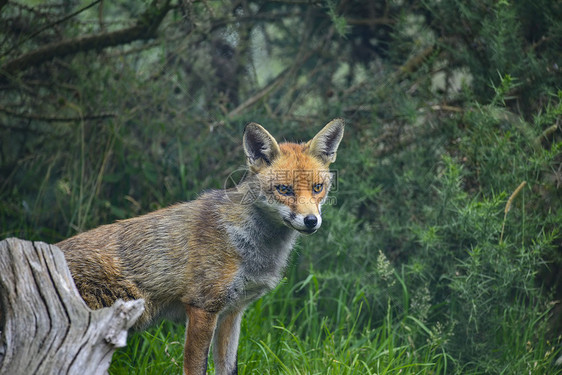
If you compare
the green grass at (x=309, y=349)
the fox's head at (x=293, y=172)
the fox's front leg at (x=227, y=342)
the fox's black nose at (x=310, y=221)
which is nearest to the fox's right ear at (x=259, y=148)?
the fox's head at (x=293, y=172)

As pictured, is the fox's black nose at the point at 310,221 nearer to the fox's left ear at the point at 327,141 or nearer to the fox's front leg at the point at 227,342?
the fox's left ear at the point at 327,141

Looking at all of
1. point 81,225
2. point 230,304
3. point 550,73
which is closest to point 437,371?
point 230,304

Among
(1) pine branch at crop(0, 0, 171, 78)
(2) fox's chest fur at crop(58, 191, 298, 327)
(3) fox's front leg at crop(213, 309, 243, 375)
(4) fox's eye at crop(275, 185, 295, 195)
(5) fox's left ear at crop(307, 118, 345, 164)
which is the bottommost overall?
(3) fox's front leg at crop(213, 309, 243, 375)

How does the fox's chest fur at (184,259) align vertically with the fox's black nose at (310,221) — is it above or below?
below

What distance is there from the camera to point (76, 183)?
6.25 meters

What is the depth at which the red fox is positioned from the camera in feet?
13.5

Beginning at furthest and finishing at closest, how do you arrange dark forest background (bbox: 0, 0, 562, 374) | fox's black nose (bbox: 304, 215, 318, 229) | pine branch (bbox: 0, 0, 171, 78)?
pine branch (bbox: 0, 0, 171, 78) → dark forest background (bbox: 0, 0, 562, 374) → fox's black nose (bbox: 304, 215, 318, 229)

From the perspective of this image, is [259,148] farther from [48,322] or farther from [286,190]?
[48,322]

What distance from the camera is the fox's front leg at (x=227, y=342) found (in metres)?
4.40

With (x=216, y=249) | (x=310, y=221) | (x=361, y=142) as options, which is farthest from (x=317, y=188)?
(x=361, y=142)

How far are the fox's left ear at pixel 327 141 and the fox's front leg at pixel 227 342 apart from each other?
4.68 feet

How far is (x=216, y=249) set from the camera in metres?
4.32

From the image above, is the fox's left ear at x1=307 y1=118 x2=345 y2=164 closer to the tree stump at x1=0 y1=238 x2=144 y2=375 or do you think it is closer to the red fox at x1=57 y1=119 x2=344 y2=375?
the red fox at x1=57 y1=119 x2=344 y2=375

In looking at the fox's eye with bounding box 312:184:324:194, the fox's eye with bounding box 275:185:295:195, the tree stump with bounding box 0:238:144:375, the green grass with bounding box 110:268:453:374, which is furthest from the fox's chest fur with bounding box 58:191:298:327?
the tree stump with bounding box 0:238:144:375
